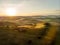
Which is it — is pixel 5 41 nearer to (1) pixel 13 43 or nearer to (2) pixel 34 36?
(1) pixel 13 43

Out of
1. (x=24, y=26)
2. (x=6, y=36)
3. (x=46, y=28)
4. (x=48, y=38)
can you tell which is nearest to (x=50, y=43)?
(x=48, y=38)

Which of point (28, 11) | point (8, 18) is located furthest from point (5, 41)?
point (28, 11)

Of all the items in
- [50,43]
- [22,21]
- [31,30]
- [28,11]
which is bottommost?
[50,43]

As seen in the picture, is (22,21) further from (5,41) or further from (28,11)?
(5,41)

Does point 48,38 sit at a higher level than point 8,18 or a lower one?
lower

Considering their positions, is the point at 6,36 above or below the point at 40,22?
below
